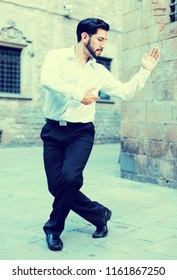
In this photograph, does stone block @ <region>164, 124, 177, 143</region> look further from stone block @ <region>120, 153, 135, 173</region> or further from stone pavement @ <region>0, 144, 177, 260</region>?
stone block @ <region>120, 153, 135, 173</region>

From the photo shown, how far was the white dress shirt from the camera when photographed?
3.37 metres

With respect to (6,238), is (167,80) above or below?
above

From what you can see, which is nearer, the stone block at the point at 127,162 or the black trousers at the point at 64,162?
the black trousers at the point at 64,162

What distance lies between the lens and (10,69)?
14555mm

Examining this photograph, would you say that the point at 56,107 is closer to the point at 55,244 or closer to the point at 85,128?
the point at 85,128

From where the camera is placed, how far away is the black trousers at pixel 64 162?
11.6 ft

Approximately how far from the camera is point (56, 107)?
363cm

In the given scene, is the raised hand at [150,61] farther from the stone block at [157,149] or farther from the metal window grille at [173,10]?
the metal window grille at [173,10]

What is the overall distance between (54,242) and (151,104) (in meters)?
3.99

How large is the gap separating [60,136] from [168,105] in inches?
137

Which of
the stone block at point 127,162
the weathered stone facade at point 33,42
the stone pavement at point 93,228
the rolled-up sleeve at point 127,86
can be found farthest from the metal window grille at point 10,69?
the rolled-up sleeve at point 127,86

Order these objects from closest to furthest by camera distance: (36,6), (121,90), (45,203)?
1. (121,90)
2. (45,203)
3. (36,6)

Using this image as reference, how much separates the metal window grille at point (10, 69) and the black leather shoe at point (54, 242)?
11214 millimetres

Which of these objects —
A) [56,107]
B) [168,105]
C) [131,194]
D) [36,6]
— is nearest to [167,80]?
[168,105]
